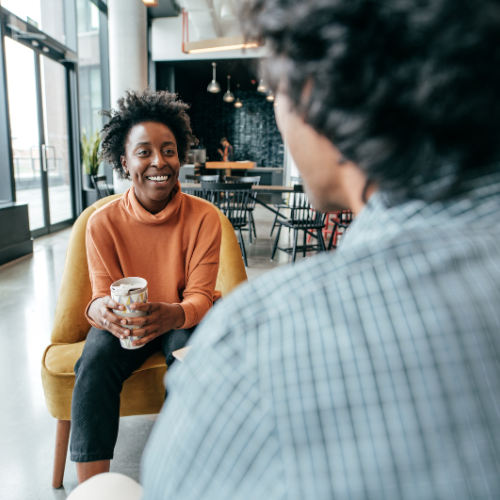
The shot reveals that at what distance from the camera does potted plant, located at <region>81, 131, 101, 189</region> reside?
246 inches

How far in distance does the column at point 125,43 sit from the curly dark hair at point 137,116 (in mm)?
4056

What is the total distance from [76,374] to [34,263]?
11.0ft

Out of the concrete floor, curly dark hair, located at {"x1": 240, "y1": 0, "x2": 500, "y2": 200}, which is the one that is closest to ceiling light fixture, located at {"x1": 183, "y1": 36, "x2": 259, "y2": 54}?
the concrete floor

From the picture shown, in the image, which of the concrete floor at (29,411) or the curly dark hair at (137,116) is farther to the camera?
the curly dark hair at (137,116)

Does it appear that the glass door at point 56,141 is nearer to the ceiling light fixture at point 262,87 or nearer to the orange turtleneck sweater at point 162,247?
the ceiling light fixture at point 262,87

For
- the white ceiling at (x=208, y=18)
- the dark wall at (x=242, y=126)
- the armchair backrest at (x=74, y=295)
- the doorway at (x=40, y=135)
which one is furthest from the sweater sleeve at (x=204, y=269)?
the dark wall at (x=242, y=126)

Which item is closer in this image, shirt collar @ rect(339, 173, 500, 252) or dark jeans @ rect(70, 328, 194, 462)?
shirt collar @ rect(339, 173, 500, 252)

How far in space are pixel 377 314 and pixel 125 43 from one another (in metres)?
6.33

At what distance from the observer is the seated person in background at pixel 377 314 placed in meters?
0.28

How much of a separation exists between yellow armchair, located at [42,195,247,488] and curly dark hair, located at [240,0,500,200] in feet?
3.89

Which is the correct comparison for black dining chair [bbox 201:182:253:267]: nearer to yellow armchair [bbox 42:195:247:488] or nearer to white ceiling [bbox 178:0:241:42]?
yellow armchair [bbox 42:195:247:488]

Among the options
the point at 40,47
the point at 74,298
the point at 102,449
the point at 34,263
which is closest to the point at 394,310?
the point at 102,449

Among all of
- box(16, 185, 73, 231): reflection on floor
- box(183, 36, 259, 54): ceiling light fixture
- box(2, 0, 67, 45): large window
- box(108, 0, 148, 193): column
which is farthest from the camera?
box(108, 0, 148, 193): column

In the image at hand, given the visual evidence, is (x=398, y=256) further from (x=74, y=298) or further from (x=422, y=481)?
(x=74, y=298)
